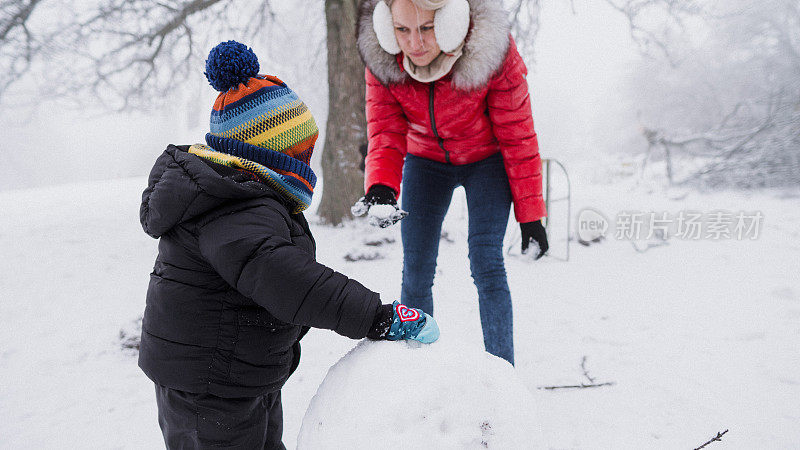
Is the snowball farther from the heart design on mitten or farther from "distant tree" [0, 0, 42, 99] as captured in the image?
"distant tree" [0, 0, 42, 99]

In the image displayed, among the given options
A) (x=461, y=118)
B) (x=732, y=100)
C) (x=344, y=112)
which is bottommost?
(x=732, y=100)

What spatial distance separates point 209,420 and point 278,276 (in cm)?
51

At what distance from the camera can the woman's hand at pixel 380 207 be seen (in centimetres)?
163

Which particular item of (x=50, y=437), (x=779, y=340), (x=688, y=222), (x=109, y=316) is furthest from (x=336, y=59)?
(x=688, y=222)

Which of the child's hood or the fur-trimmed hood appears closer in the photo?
the child's hood

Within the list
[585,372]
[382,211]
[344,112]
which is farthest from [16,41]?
[585,372]

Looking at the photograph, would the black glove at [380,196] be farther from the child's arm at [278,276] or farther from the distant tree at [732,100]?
the distant tree at [732,100]

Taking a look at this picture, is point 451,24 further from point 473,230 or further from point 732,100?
point 732,100

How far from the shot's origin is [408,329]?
109 cm

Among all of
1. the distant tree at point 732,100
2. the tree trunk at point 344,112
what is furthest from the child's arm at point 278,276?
the distant tree at point 732,100

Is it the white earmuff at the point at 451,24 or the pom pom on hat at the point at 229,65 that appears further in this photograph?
the white earmuff at the point at 451,24

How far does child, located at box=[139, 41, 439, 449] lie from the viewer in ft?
3.26

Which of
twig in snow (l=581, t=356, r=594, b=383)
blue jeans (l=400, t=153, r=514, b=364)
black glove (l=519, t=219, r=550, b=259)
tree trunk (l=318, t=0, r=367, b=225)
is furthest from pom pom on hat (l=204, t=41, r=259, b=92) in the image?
tree trunk (l=318, t=0, r=367, b=225)

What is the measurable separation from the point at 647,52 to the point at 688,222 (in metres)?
2.87
